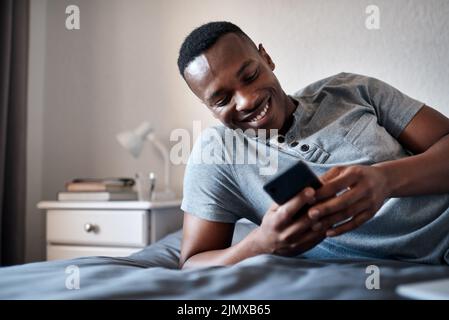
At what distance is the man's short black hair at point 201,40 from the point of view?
3.04ft

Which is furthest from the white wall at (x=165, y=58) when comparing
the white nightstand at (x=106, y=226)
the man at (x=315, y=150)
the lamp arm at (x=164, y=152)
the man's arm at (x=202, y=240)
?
the man's arm at (x=202, y=240)

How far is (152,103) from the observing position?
2.03m

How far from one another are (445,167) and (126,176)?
1.52 meters

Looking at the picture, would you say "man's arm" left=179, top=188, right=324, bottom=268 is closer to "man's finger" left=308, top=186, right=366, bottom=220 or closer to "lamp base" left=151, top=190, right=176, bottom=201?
"man's finger" left=308, top=186, right=366, bottom=220

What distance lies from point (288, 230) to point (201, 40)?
45 cm

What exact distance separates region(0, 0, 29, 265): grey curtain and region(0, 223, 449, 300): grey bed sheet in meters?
1.25

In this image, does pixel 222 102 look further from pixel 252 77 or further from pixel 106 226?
pixel 106 226

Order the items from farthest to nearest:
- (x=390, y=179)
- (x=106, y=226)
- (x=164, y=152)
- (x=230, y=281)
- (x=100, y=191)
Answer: (x=164, y=152), (x=100, y=191), (x=106, y=226), (x=390, y=179), (x=230, y=281)

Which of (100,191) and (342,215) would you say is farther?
(100,191)

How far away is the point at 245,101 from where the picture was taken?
0.90m

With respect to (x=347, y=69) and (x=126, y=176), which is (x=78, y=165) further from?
(x=347, y=69)

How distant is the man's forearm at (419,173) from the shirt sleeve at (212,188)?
32cm

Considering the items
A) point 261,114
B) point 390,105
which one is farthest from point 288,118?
point 390,105

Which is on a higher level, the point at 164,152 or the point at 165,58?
the point at 165,58
